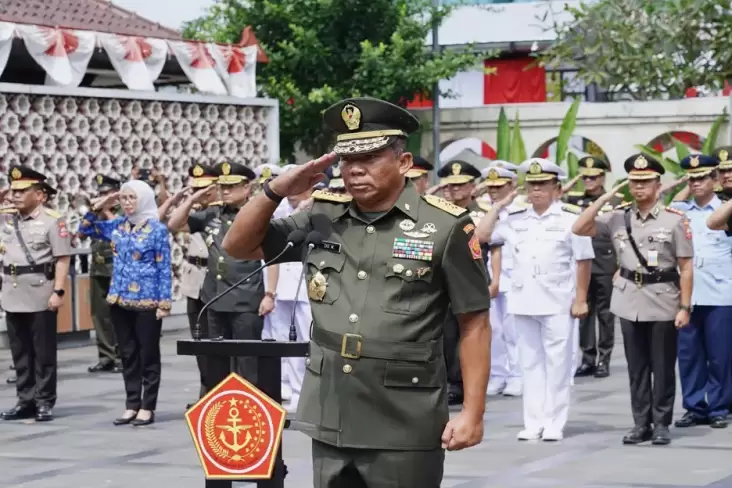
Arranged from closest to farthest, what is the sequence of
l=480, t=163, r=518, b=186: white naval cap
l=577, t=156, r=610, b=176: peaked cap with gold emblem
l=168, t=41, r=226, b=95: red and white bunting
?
l=480, t=163, r=518, b=186: white naval cap, l=577, t=156, r=610, b=176: peaked cap with gold emblem, l=168, t=41, r=226, b=95: red and white bunting

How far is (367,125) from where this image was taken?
552cm

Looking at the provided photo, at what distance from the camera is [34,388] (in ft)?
42.3

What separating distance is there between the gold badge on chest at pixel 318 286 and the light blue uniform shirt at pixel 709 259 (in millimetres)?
7201

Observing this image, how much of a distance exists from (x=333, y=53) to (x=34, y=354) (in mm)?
14467

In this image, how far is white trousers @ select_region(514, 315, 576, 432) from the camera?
37.5ft

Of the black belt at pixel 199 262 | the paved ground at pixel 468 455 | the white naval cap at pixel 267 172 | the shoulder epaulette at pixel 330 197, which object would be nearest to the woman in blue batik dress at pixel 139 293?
the paved ground at pixel 468 455

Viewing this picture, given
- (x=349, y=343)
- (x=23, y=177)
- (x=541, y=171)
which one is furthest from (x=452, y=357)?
(x=349, y=343)

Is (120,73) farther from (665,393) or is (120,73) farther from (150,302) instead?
(665,393)

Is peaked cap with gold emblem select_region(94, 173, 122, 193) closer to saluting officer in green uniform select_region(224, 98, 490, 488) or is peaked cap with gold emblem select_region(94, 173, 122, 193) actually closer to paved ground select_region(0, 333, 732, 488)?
paved ground select_region(0, 333, 732, 488)

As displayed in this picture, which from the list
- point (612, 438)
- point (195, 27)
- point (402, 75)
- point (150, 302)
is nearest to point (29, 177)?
point (150, 302)

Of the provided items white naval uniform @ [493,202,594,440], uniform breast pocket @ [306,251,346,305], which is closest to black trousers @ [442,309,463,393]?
white naval uniform @ [493,202,594,440]

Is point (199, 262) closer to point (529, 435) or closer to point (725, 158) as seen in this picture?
point (529, 435)

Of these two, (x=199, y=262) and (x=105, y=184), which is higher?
(x=105, y=184)

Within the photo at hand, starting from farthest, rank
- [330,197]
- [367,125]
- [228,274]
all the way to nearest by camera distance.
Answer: [228,274] < [330,197] < [367,125]
